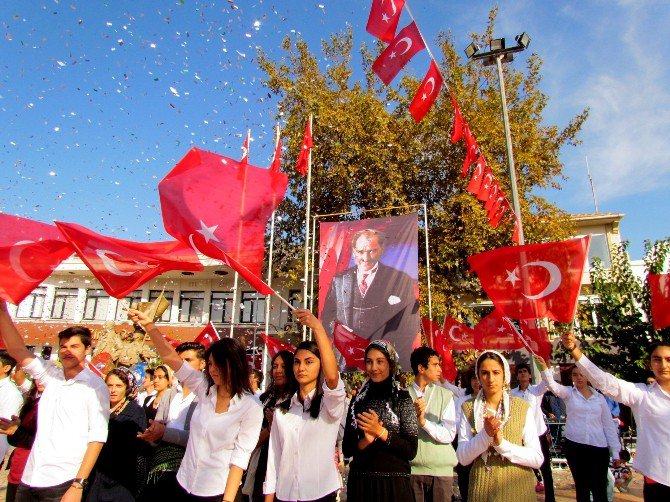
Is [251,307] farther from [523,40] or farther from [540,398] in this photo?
[540,398]

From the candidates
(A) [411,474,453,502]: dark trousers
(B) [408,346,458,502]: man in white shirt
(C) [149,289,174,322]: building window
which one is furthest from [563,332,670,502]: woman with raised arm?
(C) [149,289,174,322]: building window

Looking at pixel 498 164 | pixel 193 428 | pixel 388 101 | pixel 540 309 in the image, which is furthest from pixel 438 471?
pixel 388 101

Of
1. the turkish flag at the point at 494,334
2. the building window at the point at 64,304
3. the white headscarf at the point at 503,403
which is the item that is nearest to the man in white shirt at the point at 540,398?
the turkish flag at the point at 494,334

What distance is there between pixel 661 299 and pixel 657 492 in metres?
3.05

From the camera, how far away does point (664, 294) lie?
6.02 meters

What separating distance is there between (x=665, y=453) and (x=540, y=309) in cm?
173

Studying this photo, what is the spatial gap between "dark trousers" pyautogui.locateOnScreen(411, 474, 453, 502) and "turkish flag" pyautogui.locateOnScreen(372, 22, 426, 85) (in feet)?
15.2

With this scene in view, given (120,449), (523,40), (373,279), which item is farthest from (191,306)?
(120,449)

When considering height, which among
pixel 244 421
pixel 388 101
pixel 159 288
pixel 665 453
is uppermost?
pixel 388 101

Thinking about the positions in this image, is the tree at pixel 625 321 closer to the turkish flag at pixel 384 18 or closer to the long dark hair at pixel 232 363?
the turkish flag at pixel 384 18

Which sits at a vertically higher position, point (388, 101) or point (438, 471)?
point (388, 101)

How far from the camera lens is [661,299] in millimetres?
6039

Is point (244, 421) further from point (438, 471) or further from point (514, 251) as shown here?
point (514, 251)

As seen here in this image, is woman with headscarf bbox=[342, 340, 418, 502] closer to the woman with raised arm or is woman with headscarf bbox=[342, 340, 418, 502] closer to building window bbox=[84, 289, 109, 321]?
the woman with raised arm
